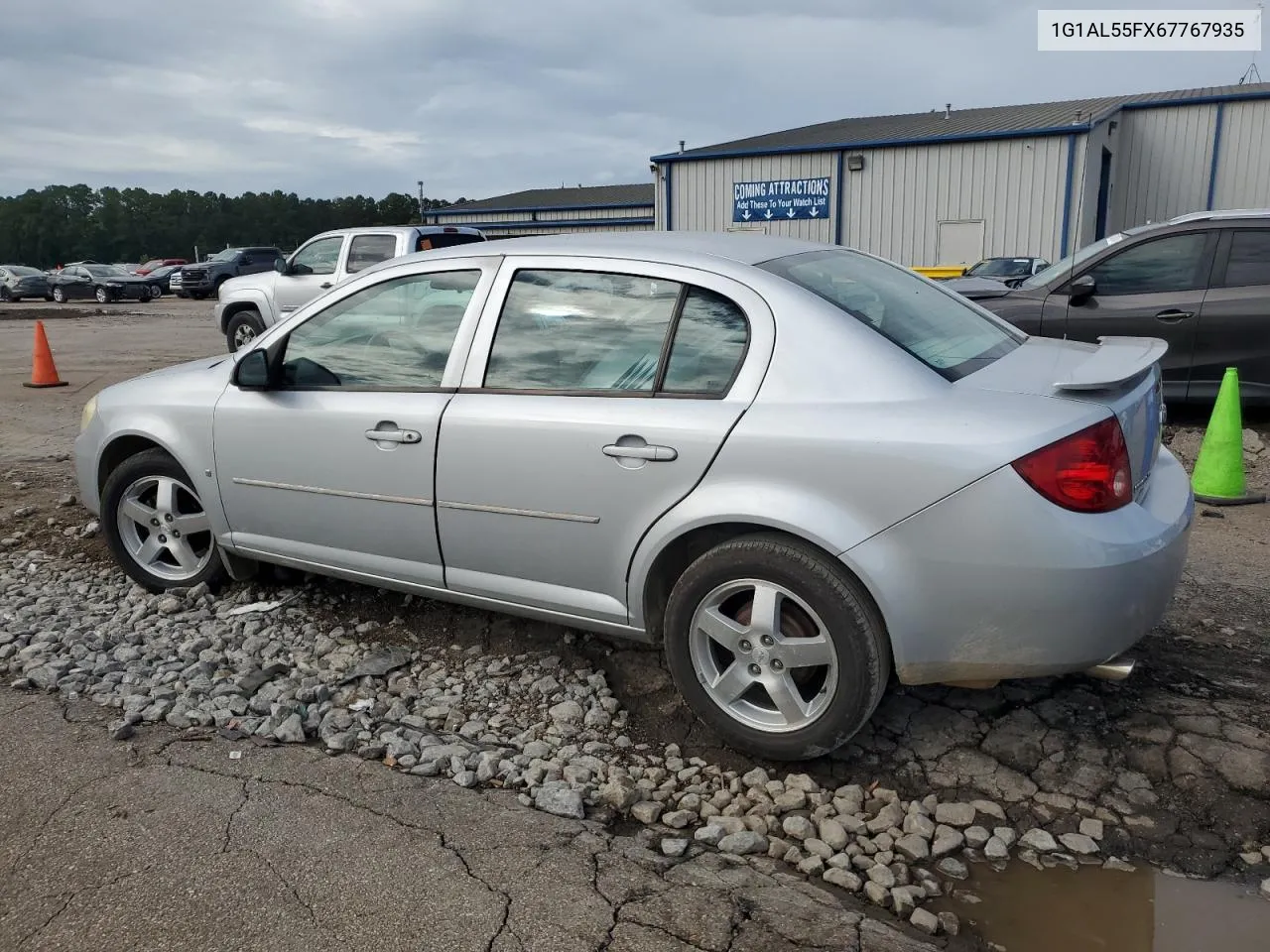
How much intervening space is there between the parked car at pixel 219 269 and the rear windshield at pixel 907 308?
33575mm

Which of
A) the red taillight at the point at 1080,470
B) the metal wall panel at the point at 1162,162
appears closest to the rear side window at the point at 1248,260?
the red taillight at the point at 1080,470

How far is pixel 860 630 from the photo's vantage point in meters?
2.85

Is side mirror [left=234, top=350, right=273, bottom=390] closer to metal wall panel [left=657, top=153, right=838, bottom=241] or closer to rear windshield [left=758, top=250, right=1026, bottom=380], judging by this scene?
rear windshield [left=758, top=250, right=1026, bottom=380]

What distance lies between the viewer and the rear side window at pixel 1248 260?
7.26 meters

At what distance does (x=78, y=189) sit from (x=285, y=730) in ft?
355

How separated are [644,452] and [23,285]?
131ft

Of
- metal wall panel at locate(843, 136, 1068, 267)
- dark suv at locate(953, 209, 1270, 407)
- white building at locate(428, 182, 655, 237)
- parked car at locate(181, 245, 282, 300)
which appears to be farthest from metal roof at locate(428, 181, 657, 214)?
dark suv at locate(953, 209, 1270, 407)

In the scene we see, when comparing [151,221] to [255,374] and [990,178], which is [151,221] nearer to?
[990,178]

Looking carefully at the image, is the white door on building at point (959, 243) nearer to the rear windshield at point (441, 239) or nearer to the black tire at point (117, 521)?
the rear windshield at point (441, 239)

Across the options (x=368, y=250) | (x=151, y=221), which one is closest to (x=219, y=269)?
(x=368, y=250)

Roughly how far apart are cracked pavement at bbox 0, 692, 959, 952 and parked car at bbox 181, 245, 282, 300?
3371cm

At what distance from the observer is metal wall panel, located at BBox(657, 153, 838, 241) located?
24703 mm

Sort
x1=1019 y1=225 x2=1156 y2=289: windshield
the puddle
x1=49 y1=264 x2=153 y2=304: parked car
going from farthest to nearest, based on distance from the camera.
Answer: x1=49 y1=264 x2=153 y2=304: parked car
x1=1019 y1=225 x2=1156 y2=289: windshield
the puddle

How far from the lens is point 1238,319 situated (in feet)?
23.6
